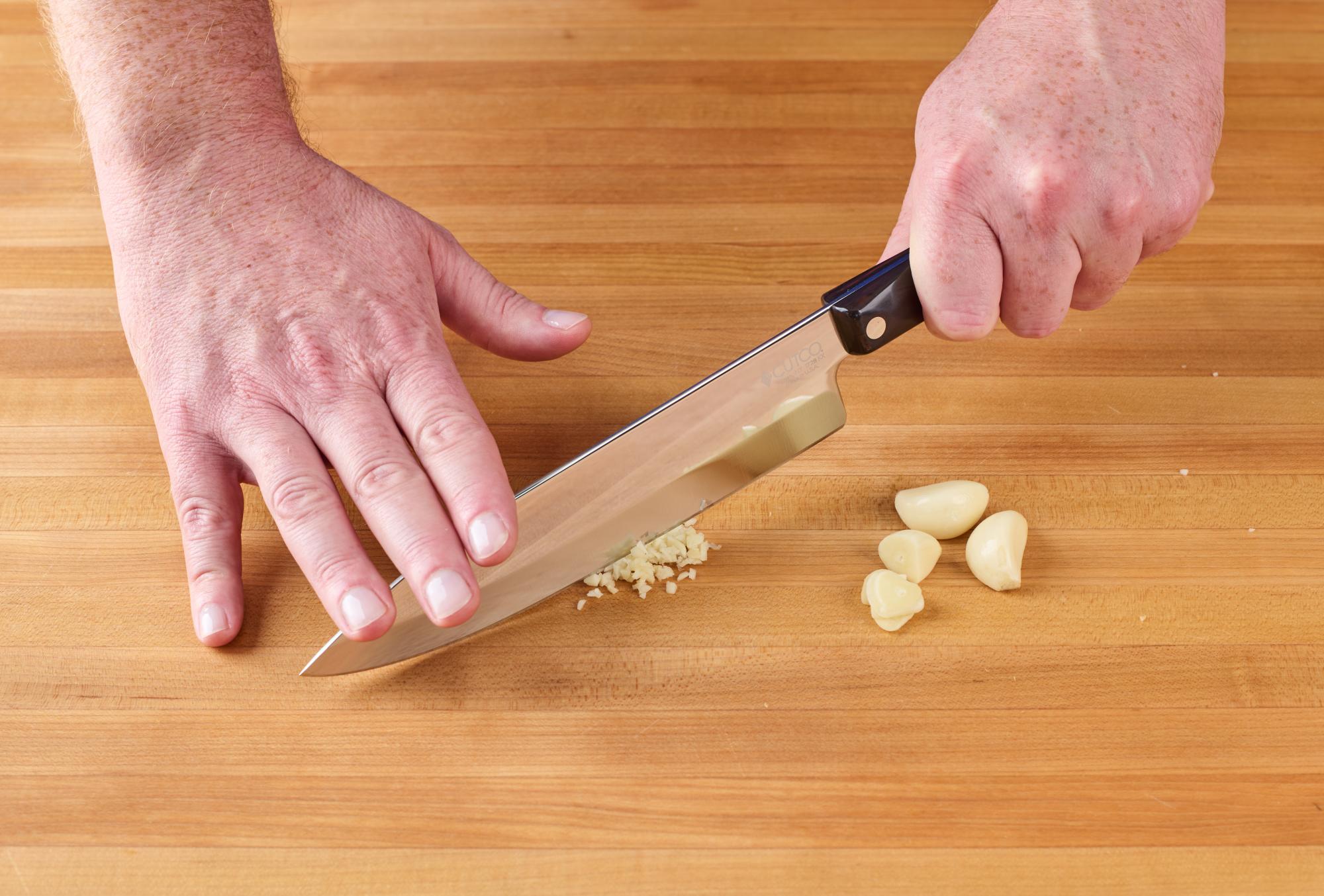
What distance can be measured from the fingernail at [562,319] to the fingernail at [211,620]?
367 mm

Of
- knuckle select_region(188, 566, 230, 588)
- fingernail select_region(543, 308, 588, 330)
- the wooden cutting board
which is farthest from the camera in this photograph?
fingernail select_region(543, 308, 588, 330)

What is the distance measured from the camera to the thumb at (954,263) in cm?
83

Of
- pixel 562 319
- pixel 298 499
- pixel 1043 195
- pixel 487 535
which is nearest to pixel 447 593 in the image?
pixel 487 535

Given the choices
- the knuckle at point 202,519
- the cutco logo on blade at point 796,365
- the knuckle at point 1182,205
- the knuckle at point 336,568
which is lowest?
the knuckle at point 202,519

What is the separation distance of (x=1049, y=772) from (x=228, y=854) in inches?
23.1

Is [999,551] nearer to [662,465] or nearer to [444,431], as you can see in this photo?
[662,465]

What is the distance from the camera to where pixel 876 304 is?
2.80 ft

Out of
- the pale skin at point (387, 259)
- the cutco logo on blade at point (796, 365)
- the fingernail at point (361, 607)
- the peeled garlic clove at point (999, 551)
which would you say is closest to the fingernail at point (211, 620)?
the pale skin at point (387, 259)

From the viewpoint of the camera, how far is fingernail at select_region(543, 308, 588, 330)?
3.22 feet

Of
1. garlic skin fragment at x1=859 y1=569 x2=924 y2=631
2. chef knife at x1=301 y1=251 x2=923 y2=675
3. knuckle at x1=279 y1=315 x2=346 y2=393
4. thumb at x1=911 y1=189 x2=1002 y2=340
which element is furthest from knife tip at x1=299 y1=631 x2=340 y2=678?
thumb at x1=911 y1=189 x2=1002 y2=340

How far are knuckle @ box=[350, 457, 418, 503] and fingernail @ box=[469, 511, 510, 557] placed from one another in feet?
0.22

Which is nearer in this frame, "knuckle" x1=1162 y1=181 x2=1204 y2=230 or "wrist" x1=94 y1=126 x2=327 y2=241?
"knuckle" x1=1162 y1=181 x2=1204 y2=230

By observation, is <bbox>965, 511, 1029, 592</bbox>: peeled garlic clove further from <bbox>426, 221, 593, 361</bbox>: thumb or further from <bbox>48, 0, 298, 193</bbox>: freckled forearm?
<bbox>48, 0, 298, 193</bbox>: freckled forearm

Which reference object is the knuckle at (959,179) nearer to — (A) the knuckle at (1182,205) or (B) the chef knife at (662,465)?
(B) the chef knife at (662,465)
